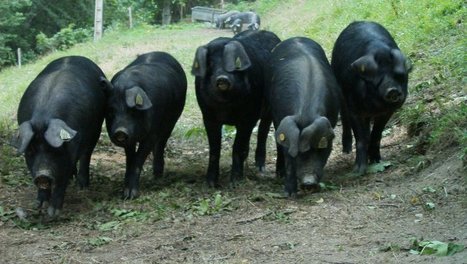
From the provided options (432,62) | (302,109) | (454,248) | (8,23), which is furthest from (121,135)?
(8,23)

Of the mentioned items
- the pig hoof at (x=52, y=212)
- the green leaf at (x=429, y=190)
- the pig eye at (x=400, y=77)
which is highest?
the pig eye at (x=400, y=77)

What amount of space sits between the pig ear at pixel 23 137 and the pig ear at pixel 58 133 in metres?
0.18

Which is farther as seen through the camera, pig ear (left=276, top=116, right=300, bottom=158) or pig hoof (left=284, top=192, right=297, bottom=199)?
pig hoof (left=284, top=192, right=297, bottom=199)

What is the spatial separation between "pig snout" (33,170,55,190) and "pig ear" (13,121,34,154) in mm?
313

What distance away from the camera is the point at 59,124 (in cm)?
805

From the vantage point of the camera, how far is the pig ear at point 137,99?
29.1ft

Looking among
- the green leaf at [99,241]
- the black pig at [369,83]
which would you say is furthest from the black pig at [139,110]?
the black pig at [369,83]

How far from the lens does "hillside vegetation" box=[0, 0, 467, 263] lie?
6.66 metres

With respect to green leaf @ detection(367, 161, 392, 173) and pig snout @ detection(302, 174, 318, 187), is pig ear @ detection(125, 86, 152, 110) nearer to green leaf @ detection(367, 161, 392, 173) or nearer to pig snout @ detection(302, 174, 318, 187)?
pig snout @ detection(302, 174, 318, 187)

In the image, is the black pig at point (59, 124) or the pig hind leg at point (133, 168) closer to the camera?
the black pig at point (59, 124)

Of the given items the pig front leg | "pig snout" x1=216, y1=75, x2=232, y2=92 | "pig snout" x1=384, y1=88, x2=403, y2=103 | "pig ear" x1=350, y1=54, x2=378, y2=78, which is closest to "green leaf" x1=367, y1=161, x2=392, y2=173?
"pig snout" x1=384, y1=88, x2=403, y2=103

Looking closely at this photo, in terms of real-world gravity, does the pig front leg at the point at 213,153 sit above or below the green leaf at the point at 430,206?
below

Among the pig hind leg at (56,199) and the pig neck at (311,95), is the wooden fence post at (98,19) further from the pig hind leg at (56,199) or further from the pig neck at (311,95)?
the pig hind leg at (56,199)

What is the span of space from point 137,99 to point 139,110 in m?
0.21
